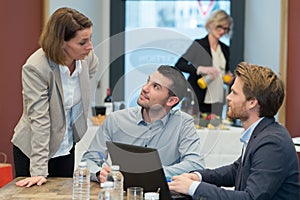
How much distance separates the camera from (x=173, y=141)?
2311 millimetres

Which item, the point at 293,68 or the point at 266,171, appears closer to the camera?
the point at 266,171

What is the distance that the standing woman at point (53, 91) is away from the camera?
238cm

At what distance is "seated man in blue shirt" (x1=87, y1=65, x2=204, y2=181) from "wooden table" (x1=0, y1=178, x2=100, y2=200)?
14 centimetres

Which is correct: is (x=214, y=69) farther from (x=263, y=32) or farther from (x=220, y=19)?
(x=263, y=32)

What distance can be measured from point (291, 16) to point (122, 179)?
2.75m

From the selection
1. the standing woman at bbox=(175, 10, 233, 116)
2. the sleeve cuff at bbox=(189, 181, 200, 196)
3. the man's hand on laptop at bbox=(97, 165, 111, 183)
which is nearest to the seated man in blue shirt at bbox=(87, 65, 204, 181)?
the man's hand on laptop at bbox=(97, 165, 111, 183)

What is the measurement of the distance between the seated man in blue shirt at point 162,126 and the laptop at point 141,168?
0.55 feet

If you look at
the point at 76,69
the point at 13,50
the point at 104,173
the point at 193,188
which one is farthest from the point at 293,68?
the point at 193,188

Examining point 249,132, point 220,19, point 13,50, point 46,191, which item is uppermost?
point 220,19

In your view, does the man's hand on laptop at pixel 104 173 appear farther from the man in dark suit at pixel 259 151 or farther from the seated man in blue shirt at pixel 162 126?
the man in dark suit at pixel 259 151

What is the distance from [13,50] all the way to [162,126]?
6.49ft

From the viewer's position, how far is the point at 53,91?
2.43m

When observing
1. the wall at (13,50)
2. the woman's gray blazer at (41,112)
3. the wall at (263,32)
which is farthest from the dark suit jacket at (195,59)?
the wall at (13,50)

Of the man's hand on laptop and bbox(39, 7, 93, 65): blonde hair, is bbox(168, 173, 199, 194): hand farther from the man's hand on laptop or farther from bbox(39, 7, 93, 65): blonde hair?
bbox(39, 7, 93, 65): blonde hair
